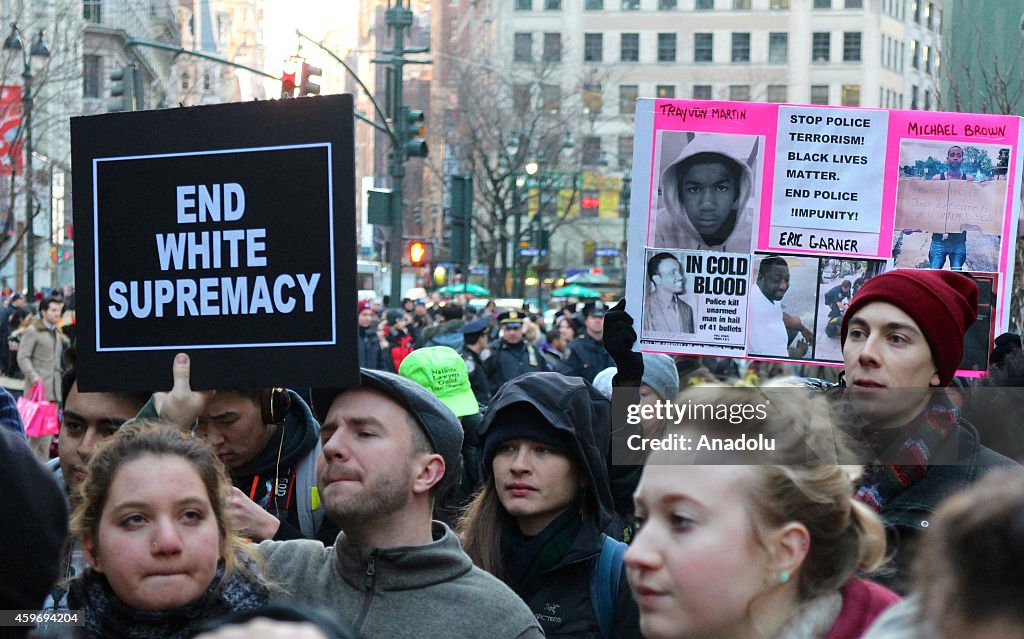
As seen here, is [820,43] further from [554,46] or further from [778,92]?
[554,46]

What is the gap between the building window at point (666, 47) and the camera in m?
81.4

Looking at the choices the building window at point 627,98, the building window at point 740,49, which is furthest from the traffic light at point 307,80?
the building window at point 740,49

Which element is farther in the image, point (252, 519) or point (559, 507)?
point (559, 507)

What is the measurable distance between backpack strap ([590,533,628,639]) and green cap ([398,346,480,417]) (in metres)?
3.07

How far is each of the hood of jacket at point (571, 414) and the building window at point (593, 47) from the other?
75.6m

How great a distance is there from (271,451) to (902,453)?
206 cm

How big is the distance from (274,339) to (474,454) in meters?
4.28

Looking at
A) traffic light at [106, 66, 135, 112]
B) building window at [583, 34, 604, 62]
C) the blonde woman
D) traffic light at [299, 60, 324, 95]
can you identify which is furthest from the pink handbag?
building window at [583, 34, 604, 62]

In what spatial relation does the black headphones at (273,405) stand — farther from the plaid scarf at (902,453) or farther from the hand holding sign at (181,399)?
the plaid scarf at (902,453)

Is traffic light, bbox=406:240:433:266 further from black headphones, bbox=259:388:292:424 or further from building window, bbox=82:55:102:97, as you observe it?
building window, bbox=82:55:102:97

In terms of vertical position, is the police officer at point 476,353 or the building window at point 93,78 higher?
the building window at point 93,78

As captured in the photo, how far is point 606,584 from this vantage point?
4223 mm

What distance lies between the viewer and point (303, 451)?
4.72 metres

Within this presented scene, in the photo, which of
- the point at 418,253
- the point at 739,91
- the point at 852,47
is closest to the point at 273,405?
the point at 418,253
